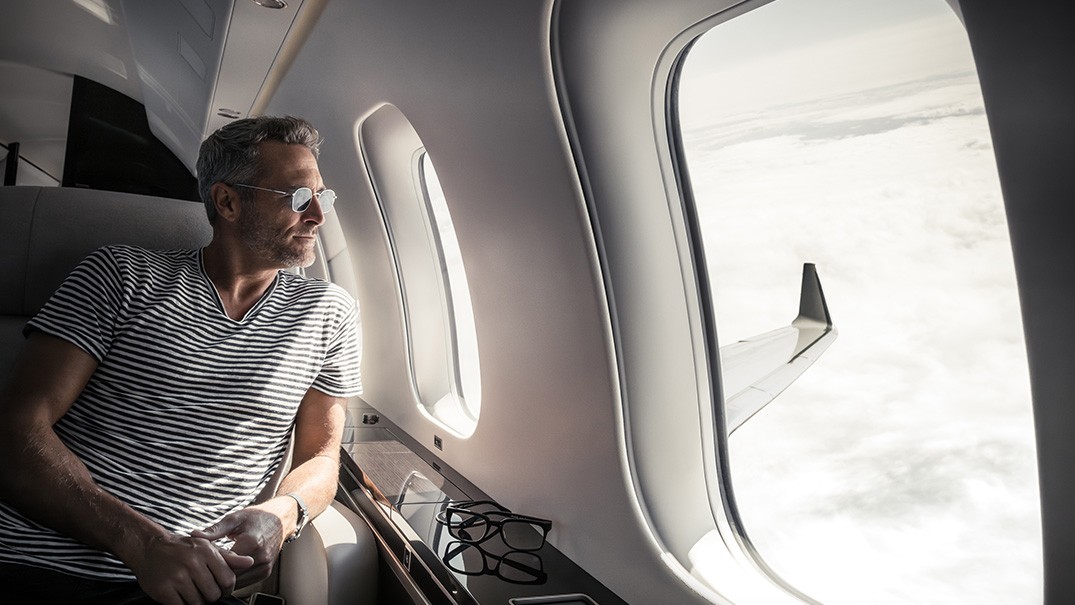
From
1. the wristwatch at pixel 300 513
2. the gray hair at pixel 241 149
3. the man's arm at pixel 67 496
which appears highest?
the gray hair at pixel 241 149

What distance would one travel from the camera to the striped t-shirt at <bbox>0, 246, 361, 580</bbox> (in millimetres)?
1876

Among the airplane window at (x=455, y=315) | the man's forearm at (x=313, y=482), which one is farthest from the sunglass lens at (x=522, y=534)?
the airplane window at (x=455, y=315)

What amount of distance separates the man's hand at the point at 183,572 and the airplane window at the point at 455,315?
2.96 m

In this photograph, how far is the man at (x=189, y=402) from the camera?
1.66 m

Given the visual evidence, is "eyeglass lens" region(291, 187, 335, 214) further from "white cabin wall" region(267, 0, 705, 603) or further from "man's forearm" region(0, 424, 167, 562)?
"man's forearm" region(0, 424, 167, 562)

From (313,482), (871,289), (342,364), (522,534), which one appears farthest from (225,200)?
(871,289)

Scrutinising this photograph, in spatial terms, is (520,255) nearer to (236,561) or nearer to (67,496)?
(236,561)

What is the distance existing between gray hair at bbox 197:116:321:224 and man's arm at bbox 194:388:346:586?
2.38ft

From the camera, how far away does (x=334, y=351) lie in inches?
89.3

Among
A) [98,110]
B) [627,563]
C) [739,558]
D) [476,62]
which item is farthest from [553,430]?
[98,110]

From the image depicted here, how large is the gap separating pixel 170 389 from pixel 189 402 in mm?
61

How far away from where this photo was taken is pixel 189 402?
6.45 feet

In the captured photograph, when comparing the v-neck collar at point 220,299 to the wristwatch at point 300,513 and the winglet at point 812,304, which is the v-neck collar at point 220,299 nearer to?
the wristwatch at point 300,513

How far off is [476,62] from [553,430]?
52.8 inches
